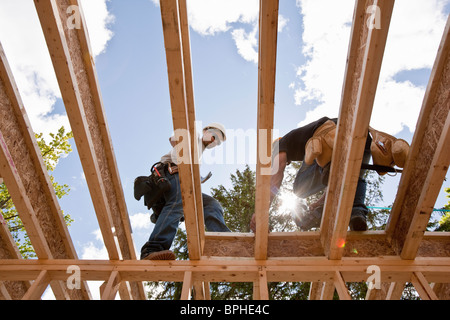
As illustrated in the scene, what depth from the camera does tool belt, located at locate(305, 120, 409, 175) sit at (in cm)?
310

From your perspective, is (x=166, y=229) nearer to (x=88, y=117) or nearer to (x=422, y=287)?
(x=88, y=117)

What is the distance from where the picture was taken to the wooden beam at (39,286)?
2.91 meters

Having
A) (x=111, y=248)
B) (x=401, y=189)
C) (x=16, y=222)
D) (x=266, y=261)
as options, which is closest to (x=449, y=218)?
(x=401, y=189)

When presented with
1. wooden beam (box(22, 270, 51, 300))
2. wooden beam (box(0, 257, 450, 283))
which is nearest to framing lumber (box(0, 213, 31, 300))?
wooden beam (box(0, 257, 450, 283))

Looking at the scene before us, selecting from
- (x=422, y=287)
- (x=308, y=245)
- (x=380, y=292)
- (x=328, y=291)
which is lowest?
(x=380, y=292)

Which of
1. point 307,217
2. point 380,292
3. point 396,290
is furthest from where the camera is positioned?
point 307,217

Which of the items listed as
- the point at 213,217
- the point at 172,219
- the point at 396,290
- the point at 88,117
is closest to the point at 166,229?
the point at 172,219

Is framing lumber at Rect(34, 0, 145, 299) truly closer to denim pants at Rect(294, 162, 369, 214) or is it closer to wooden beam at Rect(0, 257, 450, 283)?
wooden beam at Rect(0, 257, 450, 283)

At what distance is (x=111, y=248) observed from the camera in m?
3.31

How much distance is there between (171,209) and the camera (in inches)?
148

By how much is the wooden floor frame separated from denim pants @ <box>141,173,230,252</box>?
259 millimetres

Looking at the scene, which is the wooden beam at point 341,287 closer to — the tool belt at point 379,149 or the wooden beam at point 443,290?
the tool belt at point 379,149

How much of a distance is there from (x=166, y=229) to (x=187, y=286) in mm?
782
